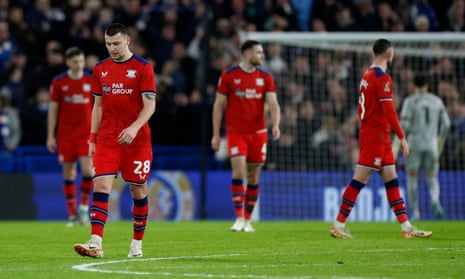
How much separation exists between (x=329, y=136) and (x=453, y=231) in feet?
21.2

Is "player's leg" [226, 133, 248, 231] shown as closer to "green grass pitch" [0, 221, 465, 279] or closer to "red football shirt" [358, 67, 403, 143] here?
"green grass pitch" [0, 221, 465, 279]

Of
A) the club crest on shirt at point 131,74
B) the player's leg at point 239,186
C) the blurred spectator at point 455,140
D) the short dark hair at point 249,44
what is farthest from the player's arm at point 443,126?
the club crest on shirt at point 131,74

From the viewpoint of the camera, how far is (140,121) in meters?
10.3

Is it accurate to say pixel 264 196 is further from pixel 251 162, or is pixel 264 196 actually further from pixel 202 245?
pixel 202 245

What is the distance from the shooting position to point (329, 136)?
21.0 metres

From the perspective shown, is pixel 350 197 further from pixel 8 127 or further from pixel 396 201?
pixel 8 127

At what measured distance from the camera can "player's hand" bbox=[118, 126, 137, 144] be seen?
33.3ft

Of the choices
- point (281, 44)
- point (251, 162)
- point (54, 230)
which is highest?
point (281, 44)

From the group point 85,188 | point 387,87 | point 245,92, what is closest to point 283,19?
point 85,188

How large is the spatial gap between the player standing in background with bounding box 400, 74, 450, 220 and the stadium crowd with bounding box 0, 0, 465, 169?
2.04 meters

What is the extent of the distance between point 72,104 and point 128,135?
696cm

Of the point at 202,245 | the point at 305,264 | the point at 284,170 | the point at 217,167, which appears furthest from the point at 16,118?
the point at 305,264

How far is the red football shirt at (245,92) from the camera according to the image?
49.3 ft

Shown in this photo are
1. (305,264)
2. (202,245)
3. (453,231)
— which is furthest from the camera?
(453,231)
